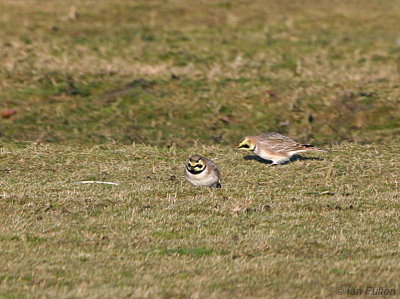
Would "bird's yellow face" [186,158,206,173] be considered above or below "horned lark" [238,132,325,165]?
above

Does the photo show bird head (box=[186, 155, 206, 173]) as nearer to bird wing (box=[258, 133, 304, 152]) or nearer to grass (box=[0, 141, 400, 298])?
grass (box=[0, 141, 400, 298])

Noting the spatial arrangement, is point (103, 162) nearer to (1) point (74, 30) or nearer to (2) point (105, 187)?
(2) point (105, 187)

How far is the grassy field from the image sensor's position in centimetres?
1216

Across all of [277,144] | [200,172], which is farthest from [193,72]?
[200,172]

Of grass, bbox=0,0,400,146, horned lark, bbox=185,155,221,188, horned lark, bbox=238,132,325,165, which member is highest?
horned lark, bbox=185,155,221,188

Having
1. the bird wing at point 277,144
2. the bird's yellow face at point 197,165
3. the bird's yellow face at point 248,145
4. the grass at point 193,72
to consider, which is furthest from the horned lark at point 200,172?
the grass at point 193,72

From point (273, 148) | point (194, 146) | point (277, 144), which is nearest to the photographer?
point (273, 148)

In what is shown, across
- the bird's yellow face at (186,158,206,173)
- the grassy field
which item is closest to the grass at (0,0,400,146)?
the grassy field

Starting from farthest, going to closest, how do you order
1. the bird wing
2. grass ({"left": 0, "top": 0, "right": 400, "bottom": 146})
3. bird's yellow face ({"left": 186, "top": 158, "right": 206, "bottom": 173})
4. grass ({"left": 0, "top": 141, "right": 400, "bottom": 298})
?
grass ({"left": 0, "top": 0, "right": 400, "bottom": 146}) → the bird wing → bird's yellow face ({"left": 186, "top": 158, "right": 206, "bottom": 173}) → grass ({"left": 0, "top": 141, "right": 400, "bottom": 298})

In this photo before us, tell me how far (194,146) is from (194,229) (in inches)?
434

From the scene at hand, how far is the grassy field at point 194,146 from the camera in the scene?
39.9 feet

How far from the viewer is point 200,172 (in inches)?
693

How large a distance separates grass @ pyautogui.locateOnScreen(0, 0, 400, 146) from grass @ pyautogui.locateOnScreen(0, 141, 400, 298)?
585 cm

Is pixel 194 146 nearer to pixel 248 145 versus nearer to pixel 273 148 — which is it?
pixel 248 145
